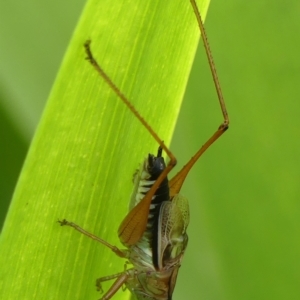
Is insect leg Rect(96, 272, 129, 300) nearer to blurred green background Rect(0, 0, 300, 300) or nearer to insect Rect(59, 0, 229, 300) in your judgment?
insect Rect(59, 0, 229, 300)

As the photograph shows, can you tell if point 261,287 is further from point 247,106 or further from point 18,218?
point 18,218

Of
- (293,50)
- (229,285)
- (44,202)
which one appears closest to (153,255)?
(44,202)

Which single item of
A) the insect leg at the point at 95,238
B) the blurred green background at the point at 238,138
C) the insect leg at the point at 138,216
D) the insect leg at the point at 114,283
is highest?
the blurred green background at the point at 238,138

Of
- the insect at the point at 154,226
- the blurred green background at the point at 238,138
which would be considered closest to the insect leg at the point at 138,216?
the insect at the point at 154,226

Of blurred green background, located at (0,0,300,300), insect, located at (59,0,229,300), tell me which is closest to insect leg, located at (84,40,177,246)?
insect, located at (59,0,229,300)

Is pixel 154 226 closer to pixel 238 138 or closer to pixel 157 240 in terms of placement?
pixel 157 240

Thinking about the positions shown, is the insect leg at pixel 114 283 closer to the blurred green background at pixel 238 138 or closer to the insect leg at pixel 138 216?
the insect leg at pixel 138 216
